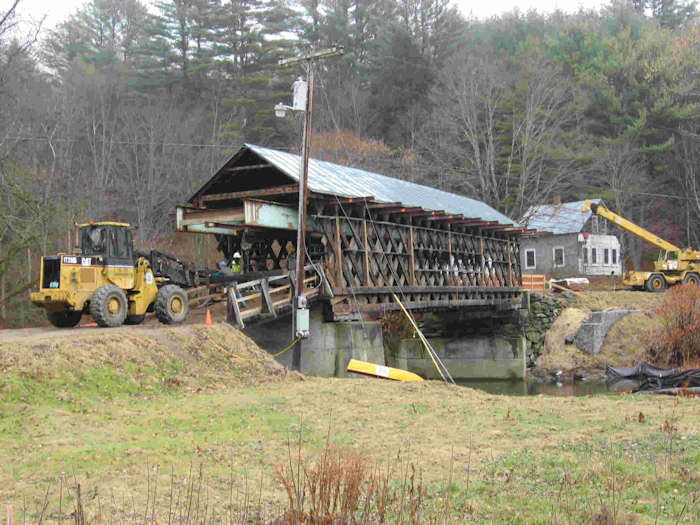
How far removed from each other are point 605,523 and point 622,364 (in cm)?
2698

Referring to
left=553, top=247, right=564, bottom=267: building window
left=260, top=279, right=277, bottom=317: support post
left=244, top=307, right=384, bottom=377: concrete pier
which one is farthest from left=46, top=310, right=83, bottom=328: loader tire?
left=553, top=247, right=564, bottom=267: building window

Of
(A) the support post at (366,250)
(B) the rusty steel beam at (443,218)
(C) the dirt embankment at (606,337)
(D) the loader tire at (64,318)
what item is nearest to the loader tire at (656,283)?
(C) the dirt embankment at (606,337)

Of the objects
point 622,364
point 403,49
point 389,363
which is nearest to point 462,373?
point 389,363

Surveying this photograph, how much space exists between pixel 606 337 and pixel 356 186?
Answer: 16367 millimetres

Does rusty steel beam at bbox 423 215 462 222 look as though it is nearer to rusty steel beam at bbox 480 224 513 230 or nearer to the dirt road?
rusty steel beam at bbox 480 224 513 230

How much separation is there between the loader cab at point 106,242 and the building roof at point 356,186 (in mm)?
5127

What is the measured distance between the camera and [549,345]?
3575cm

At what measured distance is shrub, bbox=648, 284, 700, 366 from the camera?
83.8 feet

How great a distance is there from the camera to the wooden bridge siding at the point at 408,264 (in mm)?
22094

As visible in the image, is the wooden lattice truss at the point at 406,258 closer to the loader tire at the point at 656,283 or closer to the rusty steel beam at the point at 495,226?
the rusty steel beam at the point at 495,226

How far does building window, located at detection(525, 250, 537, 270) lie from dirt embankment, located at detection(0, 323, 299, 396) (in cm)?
4461

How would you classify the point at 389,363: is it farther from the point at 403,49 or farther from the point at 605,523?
the point at 403,49

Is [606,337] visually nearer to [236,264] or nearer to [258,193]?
[236,264]

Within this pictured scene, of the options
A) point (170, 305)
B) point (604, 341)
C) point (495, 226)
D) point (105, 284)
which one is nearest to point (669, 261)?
point (604, 341)
